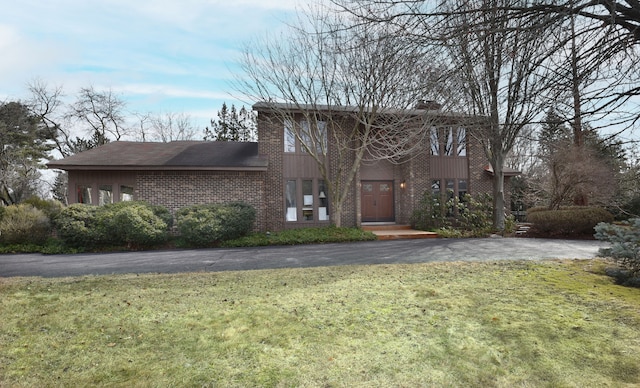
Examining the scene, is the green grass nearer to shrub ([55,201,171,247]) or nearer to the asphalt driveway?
the asphalt driveway

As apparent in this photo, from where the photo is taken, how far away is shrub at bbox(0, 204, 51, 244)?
1027 centimetres

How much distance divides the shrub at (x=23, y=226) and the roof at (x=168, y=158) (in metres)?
2.36

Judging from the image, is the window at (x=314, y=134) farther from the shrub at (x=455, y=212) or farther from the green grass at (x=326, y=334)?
the green grass at (x=326, y=334)

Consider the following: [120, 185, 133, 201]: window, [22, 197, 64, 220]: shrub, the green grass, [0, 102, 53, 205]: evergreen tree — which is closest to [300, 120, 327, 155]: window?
[120, 185, 133, 201]: window

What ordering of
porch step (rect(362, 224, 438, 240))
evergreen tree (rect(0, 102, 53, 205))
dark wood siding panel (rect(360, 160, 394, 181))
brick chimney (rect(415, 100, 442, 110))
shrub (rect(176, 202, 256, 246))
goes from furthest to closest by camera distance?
evergreen tree (rect(0, 102, 53, 205)) < dark wood siding panel (rect(360, 160, 394, 181)) < porch step (rect(362, 224, 438, 240)) < shrub (rect(176, 202, 256, 246)) < brick chimney (rect(415, 100, 442, 110))

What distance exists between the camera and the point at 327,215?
14891 millimetres

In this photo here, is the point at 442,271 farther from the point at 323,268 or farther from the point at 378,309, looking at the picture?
the point at 378,309

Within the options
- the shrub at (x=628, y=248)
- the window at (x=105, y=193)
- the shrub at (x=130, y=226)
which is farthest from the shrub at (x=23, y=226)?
the shrub at (x=628, y=248)

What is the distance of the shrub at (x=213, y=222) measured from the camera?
35.3 ft

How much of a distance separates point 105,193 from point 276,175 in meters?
6.82

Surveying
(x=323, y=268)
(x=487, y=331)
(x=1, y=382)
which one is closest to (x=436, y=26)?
(x=487, y=331)

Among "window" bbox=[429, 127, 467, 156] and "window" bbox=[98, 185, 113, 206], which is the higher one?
"window" bbox=[429, 127, 467, 156]

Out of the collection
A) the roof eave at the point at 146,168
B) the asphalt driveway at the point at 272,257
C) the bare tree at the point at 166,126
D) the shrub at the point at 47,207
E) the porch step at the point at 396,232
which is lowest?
the asphalt driveway at the point at 272,257

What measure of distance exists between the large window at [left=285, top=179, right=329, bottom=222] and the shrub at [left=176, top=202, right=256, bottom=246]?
2.67 m
